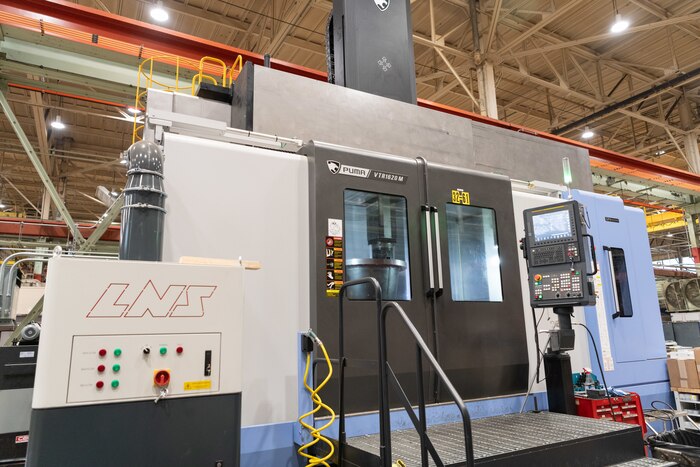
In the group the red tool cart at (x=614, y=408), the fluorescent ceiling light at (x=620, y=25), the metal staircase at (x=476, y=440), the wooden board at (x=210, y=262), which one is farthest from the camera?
the fluorescent ceiling light at (x=620, y=25)

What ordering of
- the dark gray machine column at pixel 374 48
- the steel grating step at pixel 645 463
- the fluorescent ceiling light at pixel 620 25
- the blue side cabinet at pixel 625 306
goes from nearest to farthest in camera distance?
the steel grating step at pixel 645 463, the dark gray machine column at pixel 374 48, the blue side cabinet at pixel 625 306, the fluorescent ceiling light at pixel 620 25

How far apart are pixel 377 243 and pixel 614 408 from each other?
2006mm

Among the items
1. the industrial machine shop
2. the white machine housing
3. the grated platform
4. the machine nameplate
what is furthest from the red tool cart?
the white machine housing

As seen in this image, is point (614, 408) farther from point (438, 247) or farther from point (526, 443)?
point (438, 247)

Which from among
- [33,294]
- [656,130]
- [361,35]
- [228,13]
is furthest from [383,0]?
[656,130]

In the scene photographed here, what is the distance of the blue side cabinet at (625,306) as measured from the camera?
402 cm

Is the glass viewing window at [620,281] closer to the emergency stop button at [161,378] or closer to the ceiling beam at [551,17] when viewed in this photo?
the emergency stop button at [161,378]

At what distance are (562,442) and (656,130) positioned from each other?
13.0m

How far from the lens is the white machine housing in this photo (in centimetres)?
170

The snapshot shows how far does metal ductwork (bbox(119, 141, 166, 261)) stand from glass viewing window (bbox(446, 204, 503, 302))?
6.07 ft

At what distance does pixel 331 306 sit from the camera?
104 inches

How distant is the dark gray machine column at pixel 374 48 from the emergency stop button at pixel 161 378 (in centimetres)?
255

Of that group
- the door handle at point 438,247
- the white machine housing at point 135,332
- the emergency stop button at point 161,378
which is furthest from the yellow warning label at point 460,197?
the emergency stop button at point 161,378

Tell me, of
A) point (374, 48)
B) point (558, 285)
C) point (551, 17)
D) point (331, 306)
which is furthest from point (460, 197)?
point (551, 17)
